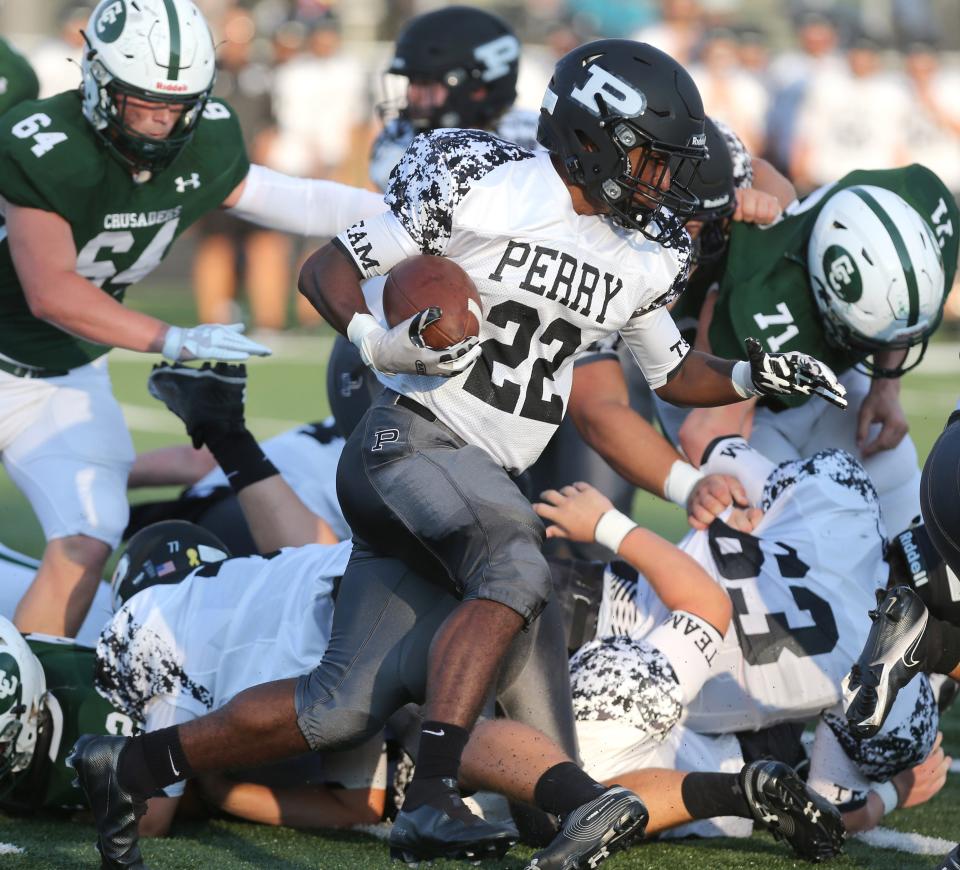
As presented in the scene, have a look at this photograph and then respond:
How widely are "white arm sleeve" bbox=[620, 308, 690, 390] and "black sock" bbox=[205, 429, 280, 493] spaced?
51.8 inches

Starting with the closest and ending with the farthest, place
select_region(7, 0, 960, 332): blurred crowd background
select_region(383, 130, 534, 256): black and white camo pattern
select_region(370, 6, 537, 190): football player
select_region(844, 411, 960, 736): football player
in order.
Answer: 1. select_region(844, 411, 960, 736): football player
2. select_region(383, 130, 534, 256): black and white camo pattern
3. select_region(370, 6, 537, 190): football player
4. select_region(7, 0, 960, 332): blurred crowd background

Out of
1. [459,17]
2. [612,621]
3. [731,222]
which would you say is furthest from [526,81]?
[612,621]

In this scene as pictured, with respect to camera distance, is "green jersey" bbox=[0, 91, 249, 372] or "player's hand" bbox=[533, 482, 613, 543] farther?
"green jersey" bbox=[0, 91, 249, 372]

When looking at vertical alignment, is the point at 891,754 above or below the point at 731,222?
below

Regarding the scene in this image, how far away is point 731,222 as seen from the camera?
16.4ft

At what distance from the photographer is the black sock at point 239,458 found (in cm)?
469

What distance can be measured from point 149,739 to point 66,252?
159 cm

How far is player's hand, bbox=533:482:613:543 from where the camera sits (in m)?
3.92

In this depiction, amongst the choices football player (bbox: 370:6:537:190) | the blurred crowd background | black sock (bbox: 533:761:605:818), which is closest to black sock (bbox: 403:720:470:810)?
black sock (bbox: 533:761:605:818)

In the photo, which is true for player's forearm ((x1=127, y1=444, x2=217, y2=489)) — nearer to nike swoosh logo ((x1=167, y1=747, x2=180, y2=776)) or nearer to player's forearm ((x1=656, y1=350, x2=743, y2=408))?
player's forearm ((x1=656, y1=350, x2=743, y2=408))

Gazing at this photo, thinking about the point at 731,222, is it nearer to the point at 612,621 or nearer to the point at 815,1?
the point at 612,621

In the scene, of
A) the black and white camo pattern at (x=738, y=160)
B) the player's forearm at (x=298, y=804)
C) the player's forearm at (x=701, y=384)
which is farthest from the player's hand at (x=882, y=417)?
the player's forearm at (x=298, y=804)

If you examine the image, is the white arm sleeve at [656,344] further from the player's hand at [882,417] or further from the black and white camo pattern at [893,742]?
the player's hand at [882,417]

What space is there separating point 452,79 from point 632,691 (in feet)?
9.57
